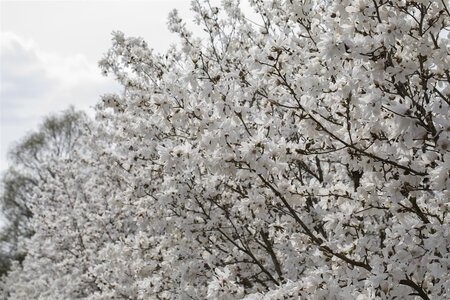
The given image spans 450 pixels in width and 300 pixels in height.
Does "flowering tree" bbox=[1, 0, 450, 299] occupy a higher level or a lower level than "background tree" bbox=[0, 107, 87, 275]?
lower

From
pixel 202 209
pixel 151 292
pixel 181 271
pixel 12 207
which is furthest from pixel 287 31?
pixel 12 207

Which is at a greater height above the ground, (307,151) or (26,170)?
(26,170)

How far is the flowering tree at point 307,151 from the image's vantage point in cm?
310

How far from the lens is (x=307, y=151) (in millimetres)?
4031

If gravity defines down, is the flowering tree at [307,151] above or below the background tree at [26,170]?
below

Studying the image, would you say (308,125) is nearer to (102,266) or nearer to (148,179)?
(148,179)

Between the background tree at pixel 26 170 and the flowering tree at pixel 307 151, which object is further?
the background tree at pixel 26 170

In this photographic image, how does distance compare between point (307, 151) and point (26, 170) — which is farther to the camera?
point (26, 170)

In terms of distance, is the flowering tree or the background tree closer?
the flowering tree

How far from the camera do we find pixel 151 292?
6.20 m

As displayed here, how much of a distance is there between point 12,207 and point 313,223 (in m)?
Answer: 26.3

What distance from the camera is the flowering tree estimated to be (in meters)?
3.10

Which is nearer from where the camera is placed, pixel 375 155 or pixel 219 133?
pixel 375 155

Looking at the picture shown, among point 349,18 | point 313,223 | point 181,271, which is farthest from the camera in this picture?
point 181,271
